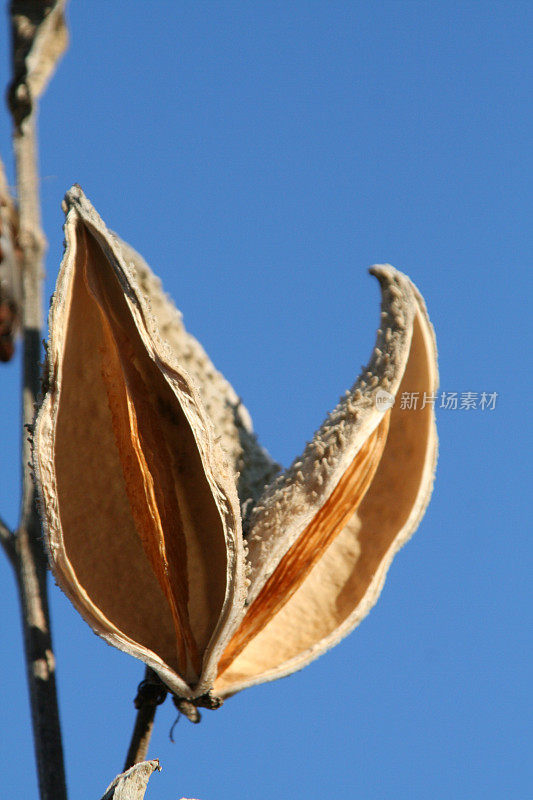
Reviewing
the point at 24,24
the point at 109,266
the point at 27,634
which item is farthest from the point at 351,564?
the point at 24,24

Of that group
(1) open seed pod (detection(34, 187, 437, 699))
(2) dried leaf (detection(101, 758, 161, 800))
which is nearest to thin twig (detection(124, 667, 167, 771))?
(1) open seed pod (detection(34, 187, 437, 699))

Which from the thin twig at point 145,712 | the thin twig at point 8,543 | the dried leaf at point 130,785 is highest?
the thin twig at point 8,543

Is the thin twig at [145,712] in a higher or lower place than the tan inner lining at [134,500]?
lower

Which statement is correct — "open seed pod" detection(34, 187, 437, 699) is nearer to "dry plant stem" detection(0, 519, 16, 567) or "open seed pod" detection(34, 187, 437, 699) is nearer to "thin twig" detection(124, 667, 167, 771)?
"thin twig" detection(124, 667, 167, 771)

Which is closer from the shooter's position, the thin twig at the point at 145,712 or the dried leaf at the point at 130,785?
the dried leaf at the point at 130,785

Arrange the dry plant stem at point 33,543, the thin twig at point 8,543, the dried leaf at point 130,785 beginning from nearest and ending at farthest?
the dried leaf at point 130,785
the dry plant stem at point 33,543
the thin twig at point 8,543

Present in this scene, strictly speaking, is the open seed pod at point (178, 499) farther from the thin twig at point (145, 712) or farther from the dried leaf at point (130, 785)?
the dried leaf at point (130, 785)

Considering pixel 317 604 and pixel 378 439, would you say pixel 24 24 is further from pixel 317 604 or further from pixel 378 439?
pixel 317 604

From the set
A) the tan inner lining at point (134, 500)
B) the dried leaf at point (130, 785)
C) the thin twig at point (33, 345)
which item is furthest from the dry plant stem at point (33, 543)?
the dried leaf at point (130, 785)
